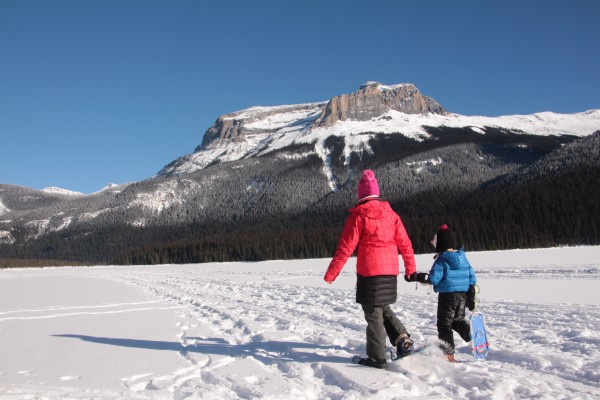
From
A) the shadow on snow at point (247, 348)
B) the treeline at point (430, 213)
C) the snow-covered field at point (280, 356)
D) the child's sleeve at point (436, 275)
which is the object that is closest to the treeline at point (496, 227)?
the treeline at point (430, 213)

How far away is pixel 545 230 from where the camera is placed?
3054 inches

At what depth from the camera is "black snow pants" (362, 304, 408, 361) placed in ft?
18.1

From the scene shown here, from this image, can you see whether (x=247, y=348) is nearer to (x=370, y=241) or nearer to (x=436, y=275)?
(x=370, y=241)

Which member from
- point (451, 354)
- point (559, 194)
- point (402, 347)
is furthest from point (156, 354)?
point (559, 194)

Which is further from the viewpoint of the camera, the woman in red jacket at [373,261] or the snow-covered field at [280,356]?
the woman in red jacket at [373,261]

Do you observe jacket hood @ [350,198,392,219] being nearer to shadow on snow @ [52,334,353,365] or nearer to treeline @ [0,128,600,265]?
shadow on snow @ [52,334,353,365]

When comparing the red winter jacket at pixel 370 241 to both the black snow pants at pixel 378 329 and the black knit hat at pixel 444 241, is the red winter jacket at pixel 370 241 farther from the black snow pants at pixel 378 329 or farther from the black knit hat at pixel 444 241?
the black knit hat at pixel 444 241

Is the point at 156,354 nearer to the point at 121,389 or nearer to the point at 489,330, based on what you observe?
the point at 121,389

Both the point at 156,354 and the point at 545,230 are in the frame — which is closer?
the point at 156,354

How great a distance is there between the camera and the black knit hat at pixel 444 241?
608cm

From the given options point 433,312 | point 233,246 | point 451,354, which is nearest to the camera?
point 451,354

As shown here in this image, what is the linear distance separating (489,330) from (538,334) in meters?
0.77

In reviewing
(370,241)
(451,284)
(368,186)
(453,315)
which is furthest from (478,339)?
(368,186)

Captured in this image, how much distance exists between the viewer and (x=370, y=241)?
223 inches
